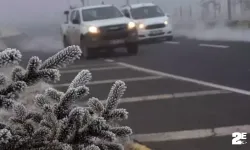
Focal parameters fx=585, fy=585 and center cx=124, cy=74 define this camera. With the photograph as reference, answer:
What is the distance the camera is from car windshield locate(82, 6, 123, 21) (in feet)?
60.7

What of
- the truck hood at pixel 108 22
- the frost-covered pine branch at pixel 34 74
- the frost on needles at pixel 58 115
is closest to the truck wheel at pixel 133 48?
the truck hood at pixel 108 22

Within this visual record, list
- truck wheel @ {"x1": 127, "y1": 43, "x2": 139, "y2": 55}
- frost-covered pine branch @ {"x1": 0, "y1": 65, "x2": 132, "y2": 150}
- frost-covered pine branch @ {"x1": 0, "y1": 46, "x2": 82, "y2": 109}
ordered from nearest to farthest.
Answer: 1. frost-covered pine branch @ {"x1": 0, "y1": 46, "x2": 82, "y2": 109}
2. frost-covered pine branch @ {"x1": 0, "y1": 65, "x2": 132, "y2": 150}
3. truck wheel @ {"x1": 127, "y1": 43, "x2": 139, "y2": 55}

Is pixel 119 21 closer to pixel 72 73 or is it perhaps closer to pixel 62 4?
pixel 72 73

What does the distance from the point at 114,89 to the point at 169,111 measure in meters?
5.94

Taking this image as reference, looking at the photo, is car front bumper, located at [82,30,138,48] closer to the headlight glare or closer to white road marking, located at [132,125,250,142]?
the headlight glare

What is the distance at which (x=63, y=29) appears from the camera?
70.3 ft

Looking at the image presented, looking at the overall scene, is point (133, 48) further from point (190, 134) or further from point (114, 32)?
point (190, 134)

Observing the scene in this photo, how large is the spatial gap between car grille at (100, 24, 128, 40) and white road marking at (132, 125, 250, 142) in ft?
36.5

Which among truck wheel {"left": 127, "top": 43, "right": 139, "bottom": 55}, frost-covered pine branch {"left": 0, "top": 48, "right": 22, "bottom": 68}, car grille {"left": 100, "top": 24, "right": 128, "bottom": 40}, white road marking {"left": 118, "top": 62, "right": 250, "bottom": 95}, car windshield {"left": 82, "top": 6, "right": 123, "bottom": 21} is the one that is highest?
frost-covered pine branch {"left": 0, "top": 48, "right": 22, "bottom": 68}

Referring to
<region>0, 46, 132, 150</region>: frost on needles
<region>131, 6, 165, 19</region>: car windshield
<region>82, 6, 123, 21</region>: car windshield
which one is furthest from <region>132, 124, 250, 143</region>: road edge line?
<region>131, 6, 165, 19</region>: car windshield

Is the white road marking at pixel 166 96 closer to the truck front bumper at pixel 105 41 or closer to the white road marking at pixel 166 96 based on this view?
the white road marking at pixel 166 96

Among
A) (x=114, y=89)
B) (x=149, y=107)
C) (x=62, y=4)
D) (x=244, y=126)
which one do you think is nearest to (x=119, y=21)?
(x=149, y=107)

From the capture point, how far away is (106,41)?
58.0ft

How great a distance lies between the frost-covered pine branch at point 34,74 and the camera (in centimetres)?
192
